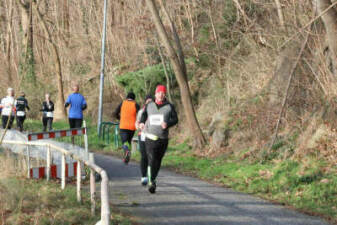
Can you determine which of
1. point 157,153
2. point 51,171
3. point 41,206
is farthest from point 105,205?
point 51,171

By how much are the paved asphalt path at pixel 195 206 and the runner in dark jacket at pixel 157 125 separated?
668 millimetres

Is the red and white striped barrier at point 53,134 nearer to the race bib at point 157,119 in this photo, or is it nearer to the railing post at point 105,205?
the race bib at point 157,119

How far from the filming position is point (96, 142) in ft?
78.7

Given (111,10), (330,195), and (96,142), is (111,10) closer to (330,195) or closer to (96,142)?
(96,142)

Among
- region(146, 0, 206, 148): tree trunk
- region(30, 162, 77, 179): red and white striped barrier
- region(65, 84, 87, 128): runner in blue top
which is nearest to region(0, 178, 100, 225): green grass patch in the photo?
region(30, 162, 77, 179): red and white striped barrier

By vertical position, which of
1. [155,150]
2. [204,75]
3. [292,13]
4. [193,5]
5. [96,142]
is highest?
[193,5]

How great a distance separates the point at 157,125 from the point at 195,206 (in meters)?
1.75

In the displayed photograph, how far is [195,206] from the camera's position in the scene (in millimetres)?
8711

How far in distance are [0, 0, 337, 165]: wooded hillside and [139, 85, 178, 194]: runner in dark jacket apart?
2.43 m

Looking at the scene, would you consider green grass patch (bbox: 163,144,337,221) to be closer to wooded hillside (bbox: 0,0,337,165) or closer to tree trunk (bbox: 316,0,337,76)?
wooded hillside (bbox: 0,0,337,165)

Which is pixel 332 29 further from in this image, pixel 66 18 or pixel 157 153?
pixel 66 18

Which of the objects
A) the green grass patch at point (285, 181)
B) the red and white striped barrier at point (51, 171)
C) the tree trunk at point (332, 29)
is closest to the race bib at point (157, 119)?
the red and white striped barrier at point (51, 171)

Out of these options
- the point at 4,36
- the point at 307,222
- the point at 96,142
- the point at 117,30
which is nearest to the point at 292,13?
the point at 307,222

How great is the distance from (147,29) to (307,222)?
18.1 metres
